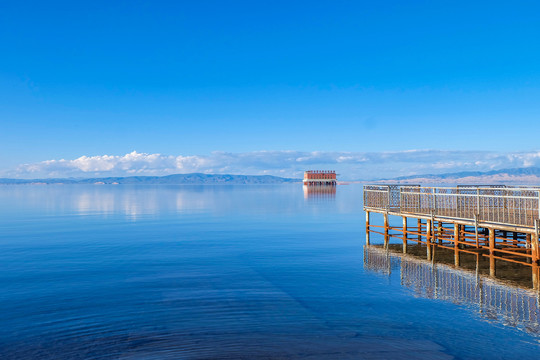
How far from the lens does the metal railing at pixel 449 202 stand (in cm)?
2239

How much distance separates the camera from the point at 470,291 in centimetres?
1552

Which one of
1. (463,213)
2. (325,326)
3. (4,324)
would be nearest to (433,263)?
(463,213)

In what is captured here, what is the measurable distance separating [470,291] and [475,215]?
284 inches

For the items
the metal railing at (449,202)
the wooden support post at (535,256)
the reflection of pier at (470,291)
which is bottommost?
the reflection of pier at (470,291)

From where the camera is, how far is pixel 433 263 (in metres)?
21.2

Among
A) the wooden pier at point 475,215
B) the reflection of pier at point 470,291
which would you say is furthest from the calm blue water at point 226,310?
the wooden pier at point 475,215

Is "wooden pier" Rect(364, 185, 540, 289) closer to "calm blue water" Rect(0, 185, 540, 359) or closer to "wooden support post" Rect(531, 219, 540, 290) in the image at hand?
"wooden support post" Rect(531, 219, 540, 290)

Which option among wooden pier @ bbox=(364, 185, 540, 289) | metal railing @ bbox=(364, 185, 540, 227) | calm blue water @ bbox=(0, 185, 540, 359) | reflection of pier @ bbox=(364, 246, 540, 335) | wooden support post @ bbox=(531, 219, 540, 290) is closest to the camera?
calm blue water @ bbox=(0, 185, 540, 359)

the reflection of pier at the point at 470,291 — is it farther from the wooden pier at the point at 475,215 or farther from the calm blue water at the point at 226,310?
the wooden pier at the point at 475,215

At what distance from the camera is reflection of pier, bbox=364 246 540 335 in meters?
12.7

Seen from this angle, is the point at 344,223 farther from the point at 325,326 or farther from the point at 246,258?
the point at 325,326

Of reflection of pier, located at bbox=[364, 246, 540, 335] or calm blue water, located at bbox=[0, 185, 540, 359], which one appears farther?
reflection of pier, located at bbox=[364, 246, 540, 335]

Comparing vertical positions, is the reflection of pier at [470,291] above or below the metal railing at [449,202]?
below

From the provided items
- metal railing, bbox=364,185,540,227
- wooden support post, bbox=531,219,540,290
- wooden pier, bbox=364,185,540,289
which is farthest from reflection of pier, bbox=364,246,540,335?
metal railing, bbox=364,185,540,227
